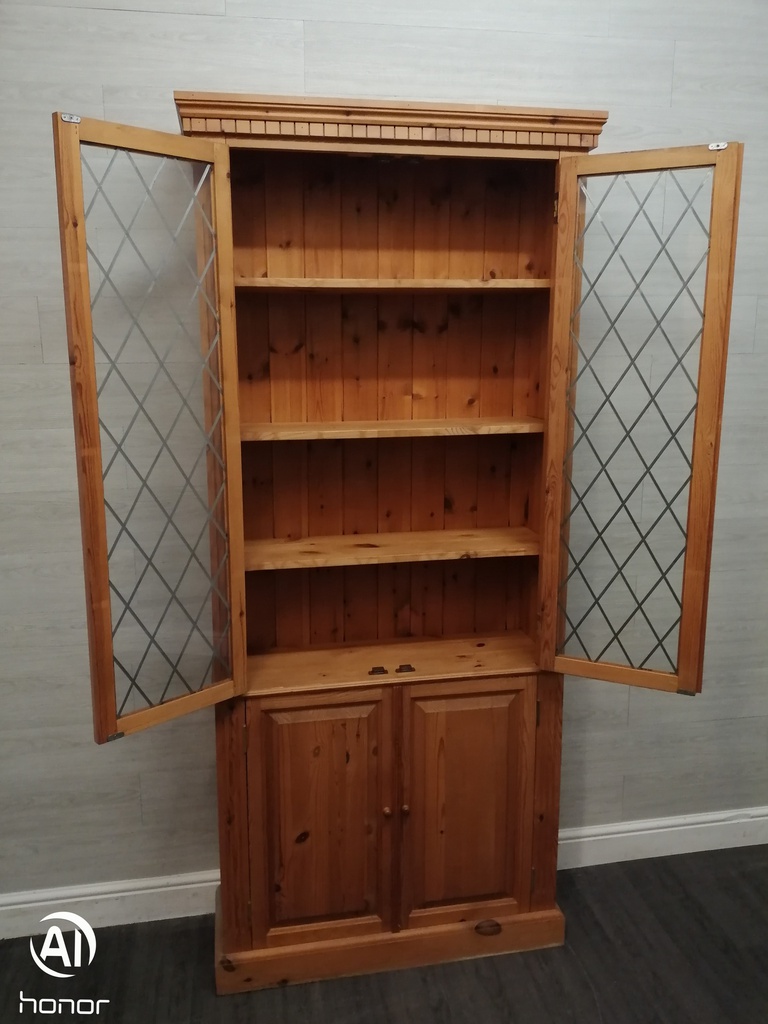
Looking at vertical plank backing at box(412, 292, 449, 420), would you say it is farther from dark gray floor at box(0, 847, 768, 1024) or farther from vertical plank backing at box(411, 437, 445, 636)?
dark gray floor at box(0, 847, 768, 1024)

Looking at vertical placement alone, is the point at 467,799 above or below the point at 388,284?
below

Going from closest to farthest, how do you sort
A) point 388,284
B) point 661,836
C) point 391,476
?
point 388,284, point 391,476, point 661,836

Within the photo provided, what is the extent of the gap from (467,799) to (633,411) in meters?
1.10

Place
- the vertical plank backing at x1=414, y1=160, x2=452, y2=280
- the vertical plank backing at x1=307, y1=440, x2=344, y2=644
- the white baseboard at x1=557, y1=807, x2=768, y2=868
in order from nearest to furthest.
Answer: the vertical plank backing at x1=414, y1=160, x2=452, y2=280 < the vertical plank backing at x1=307, y1=440, x2=344, y2=644 < the white baseboard at x1=557, y1=807, x2=768, y2=868

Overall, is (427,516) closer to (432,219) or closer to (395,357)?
(395,357)

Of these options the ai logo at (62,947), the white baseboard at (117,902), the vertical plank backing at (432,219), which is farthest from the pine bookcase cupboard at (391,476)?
the ai logo at (62,947)

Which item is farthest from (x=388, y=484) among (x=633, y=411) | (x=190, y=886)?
(x=190, y=886)

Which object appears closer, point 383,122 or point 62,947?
point 383,122

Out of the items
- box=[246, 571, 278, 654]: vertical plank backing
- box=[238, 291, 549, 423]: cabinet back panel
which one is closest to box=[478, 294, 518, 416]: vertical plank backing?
box=[238, 291, 549, 423]: cabinet back panel

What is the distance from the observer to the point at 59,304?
1.99 metres

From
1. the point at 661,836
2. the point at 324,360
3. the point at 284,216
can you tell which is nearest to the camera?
the point at 284,216

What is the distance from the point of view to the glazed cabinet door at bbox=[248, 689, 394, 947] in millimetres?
1986

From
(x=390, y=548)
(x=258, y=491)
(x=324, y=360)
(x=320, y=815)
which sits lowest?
(x=320, y=815)

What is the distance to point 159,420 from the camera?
1788 millimetres
